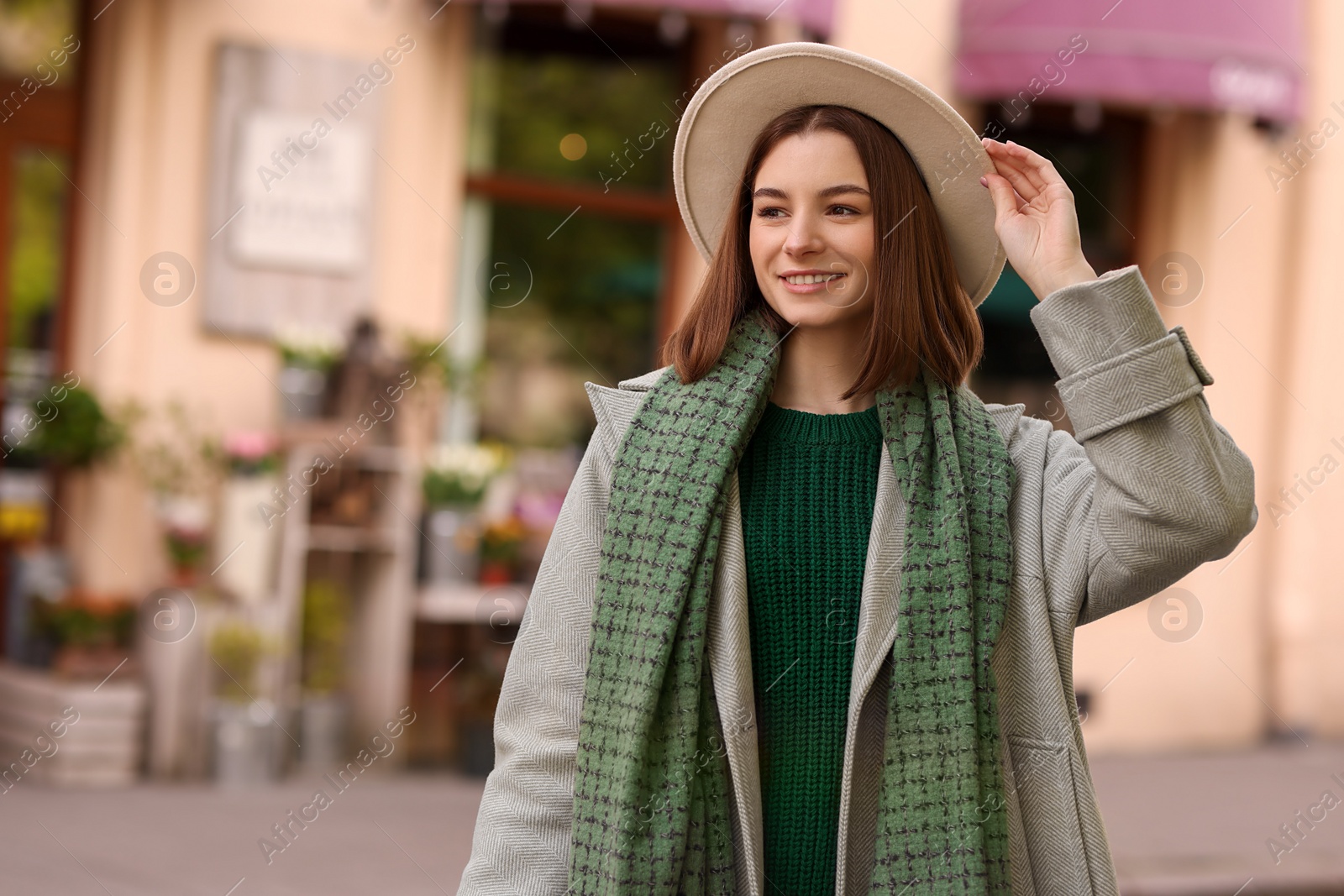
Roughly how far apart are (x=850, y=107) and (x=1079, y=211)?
23.4 ft

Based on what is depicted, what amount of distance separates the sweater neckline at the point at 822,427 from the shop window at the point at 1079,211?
6755mm

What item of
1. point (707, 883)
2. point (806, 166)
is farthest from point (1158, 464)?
point (707, 883)

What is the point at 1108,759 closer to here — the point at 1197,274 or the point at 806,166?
the point at 1197,274

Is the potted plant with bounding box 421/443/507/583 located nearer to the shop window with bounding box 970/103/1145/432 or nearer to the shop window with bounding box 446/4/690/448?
the shop window with bounding box 446/4/690/448

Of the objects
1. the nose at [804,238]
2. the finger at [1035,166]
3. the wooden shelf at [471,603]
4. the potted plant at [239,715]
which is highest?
the finger at [1035,166]

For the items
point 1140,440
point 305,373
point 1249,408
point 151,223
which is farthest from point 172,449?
point 1249,408

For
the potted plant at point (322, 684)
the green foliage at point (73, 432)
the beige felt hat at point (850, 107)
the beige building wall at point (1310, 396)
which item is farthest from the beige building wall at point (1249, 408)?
Result: the beige felt hat at point (850, 107)

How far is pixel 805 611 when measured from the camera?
6.43 feet

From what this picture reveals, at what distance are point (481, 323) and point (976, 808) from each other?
6.09 m

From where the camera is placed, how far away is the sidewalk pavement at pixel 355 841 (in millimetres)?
5078

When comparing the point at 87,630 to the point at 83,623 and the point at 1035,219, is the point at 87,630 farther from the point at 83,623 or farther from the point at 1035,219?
the point at 1035,219

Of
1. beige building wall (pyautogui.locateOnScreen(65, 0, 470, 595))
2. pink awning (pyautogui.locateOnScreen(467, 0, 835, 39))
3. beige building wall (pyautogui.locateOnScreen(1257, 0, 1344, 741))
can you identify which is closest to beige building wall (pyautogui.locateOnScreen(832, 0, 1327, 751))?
beige building wall (pyautogui.locateOnScreen(1257, 0, 1344, 741))

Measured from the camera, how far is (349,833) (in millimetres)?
5797

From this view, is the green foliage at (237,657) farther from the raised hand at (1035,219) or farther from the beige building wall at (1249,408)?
the raised hand at (1035,219)
